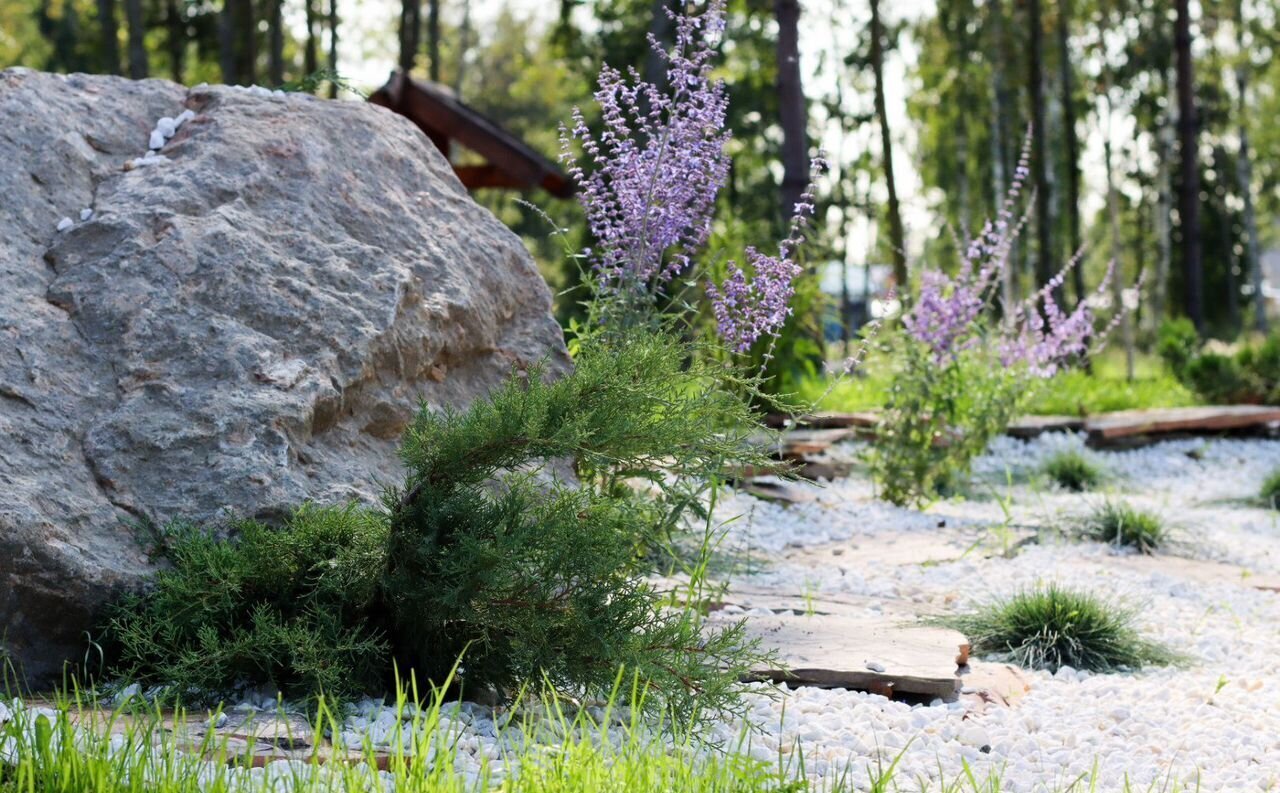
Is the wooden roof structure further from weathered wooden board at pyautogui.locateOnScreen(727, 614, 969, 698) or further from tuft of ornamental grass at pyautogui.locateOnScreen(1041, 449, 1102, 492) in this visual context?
weathered wooden board at pyautogui.locateOnScreen(727, 614, 969, 698)

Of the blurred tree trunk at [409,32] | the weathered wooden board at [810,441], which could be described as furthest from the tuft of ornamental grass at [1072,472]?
the blurred tree trunk at [409,32]

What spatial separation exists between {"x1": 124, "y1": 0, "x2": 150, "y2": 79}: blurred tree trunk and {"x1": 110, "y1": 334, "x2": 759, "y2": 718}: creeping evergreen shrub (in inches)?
458

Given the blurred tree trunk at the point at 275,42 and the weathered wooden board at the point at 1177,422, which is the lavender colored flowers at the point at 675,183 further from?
the blurred tree trunk at the point at 275,42

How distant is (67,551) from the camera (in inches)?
108

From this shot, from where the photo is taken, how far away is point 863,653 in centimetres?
339

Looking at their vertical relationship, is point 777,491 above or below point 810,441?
below

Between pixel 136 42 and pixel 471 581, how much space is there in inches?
494

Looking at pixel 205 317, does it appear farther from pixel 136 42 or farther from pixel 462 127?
pixel 136 42

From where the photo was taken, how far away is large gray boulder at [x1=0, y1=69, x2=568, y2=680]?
283 centimetres

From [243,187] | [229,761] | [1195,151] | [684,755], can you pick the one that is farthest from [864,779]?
[1195,151]

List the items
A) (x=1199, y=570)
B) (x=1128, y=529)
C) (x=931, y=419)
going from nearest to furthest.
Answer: (x=1199, y=570) → (x=1128, y=529) → (x=931, y=419)

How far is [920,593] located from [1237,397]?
25.6 feet

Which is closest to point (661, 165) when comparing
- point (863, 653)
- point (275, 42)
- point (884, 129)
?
point (863, 653)

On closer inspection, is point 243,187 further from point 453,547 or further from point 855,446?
point 855,446
